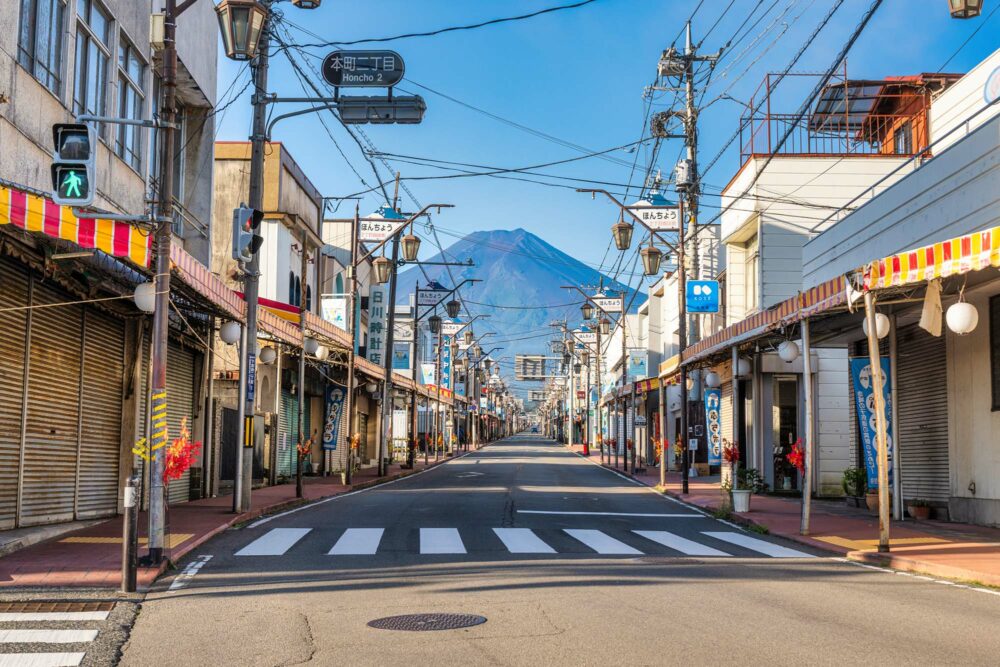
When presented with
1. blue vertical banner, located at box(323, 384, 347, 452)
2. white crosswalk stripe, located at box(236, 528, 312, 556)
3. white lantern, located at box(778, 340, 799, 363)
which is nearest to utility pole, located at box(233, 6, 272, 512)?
white crosswalk stripe, located at box(236, 528, 312, 556)

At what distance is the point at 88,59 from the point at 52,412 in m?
6.16

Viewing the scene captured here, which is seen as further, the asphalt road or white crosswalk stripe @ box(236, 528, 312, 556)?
white crosswalk stripe @ box(236, 528, 312, 556)

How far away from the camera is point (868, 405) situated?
21094 mm

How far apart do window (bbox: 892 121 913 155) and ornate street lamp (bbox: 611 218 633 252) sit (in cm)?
1000

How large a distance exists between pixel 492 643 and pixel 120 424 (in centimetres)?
1429

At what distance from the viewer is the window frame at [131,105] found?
20047 millimetres

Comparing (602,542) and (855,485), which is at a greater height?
(855,485)

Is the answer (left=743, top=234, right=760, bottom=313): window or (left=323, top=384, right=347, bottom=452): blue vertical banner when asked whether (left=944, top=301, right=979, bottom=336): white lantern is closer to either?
(left=743, top=234, right=760, bottom=313): window

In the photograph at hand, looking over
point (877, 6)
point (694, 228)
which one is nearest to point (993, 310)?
point (877, 6)

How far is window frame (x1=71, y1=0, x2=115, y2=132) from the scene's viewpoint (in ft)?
57.0

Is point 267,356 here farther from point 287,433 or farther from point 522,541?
point 287,433

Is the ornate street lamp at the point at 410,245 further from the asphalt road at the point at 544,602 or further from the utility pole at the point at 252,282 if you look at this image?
the asphalt road at the point at 544,602

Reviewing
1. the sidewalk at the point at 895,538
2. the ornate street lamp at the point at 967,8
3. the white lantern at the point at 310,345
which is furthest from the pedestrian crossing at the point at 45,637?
the white lantern at the point at 310,345

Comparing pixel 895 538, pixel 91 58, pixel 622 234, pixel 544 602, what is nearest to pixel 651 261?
pixel 622 234
